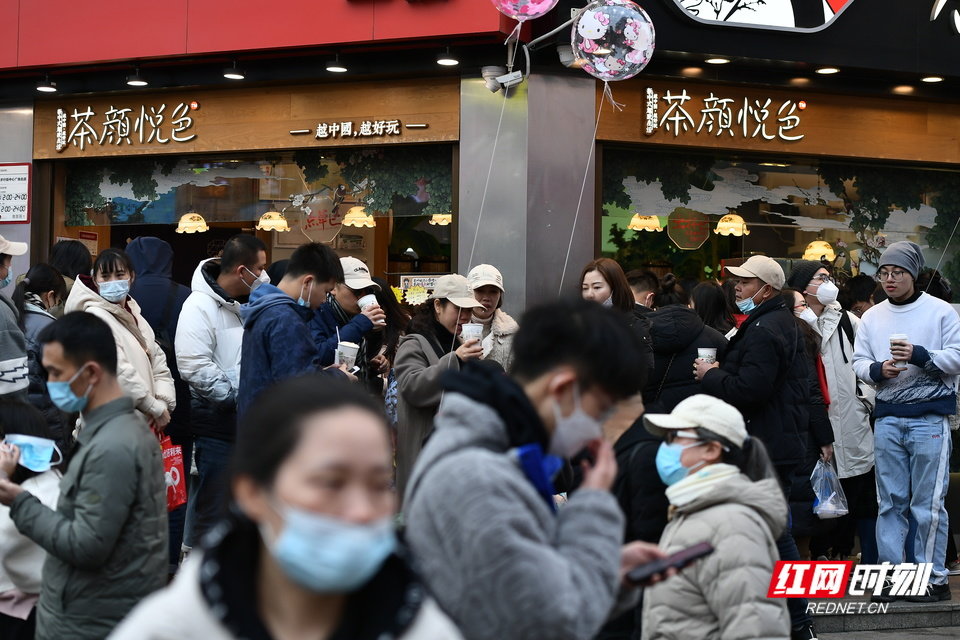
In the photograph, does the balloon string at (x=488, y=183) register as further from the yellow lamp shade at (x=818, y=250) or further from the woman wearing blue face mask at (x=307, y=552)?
the woman wearing blue face mask at (x=307, y=552)

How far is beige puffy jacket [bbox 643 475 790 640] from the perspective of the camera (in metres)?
4.13

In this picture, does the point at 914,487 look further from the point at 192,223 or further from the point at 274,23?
the point at 192,223

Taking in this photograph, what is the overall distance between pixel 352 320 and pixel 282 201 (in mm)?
4203

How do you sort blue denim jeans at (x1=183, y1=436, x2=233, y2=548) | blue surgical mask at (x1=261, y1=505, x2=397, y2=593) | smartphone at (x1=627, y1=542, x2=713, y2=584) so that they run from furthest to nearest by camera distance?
1. blue denim jeans at (x1=183, y1=436, x2=233, y2=548)
2. smartphone at (x1=627, y1=542, x2=713, y2=584)
3. blue surgical mask at (x1=261, y1=505, x2=397, y2=593)

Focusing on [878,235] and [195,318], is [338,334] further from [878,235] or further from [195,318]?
[878,235]

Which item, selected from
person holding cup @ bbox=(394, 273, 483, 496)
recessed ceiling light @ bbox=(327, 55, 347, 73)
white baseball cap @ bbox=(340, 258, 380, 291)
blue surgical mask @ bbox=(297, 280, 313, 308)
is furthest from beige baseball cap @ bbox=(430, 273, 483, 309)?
recessed ceiling light @ bbox=(327, 55, 347, 73)

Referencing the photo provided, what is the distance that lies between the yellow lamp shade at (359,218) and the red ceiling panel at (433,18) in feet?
5.73

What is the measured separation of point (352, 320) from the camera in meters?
7.46

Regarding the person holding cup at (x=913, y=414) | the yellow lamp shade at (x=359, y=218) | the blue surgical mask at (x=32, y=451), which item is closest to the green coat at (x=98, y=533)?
the blue surgical mask at (x=32, y=451)

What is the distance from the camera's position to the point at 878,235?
11648 mm

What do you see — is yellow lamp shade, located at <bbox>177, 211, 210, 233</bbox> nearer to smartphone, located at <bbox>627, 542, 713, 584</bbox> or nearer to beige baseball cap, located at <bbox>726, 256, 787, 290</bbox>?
beige baseball cap, located at <bbox>726, 256, 787, 290</bbox>

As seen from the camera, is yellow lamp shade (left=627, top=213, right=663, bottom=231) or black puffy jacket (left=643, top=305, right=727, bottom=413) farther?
yellow lamp shade (left=627, top=213, right=663, bottom=231)

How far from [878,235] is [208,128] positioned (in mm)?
6618

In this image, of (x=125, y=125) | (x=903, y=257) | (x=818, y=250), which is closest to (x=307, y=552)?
(x=903, y=257)
